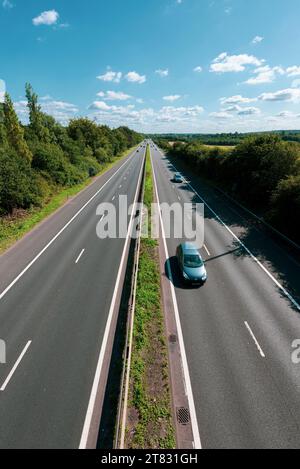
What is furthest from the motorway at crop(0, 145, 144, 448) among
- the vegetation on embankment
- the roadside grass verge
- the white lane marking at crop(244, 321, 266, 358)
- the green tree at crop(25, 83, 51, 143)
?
the green tree at crop(25, 83, 51, 143)

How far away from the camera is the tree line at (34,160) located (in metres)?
27.8

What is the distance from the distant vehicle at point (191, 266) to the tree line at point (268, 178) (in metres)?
10.6

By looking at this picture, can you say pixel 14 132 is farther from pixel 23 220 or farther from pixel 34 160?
pixel 23 220

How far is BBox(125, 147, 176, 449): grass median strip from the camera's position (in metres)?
7.81

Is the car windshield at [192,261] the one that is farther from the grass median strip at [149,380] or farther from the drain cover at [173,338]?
the drain cover at [173,338]

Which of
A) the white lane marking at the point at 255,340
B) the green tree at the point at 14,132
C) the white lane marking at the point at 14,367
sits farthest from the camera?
the green tree at the point at 14,132

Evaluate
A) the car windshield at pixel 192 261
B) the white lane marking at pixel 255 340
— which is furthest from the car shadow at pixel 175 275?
the white lane marking at pixel 255 340

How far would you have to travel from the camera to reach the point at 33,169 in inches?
1403

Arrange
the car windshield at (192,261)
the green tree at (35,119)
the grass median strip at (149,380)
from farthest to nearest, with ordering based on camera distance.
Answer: the green tree at (35,119) < the car windshield at (192,261) < the grass median strip at (149,380)

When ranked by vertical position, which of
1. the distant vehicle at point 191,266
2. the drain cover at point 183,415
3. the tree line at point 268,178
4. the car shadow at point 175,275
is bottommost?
the drain cover at point 183,415

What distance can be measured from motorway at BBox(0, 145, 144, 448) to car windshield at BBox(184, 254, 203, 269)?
A: 4.53 meters

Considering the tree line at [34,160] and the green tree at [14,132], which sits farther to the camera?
the green tree at [14,132]

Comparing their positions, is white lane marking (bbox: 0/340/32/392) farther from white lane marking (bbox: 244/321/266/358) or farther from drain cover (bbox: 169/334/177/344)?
white lane marking (bbox: 244/321/266/358)
